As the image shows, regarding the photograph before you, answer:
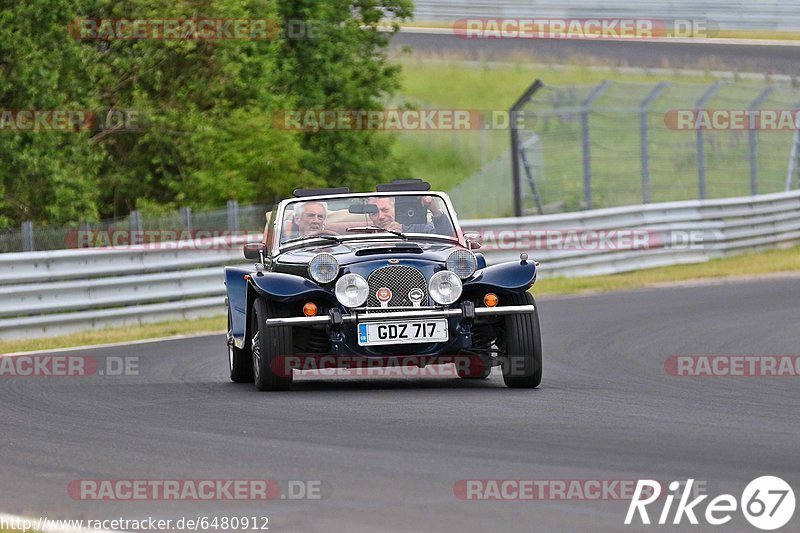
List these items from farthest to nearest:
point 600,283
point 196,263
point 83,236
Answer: point 600,283, point 83,236, point 196,263

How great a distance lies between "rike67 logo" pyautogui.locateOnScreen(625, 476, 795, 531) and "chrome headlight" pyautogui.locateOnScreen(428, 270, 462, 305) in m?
3.95

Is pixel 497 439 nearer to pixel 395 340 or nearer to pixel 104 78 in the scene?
pixel 395 340

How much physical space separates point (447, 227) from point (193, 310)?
763 cm

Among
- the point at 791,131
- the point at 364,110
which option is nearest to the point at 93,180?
the point at 364,110

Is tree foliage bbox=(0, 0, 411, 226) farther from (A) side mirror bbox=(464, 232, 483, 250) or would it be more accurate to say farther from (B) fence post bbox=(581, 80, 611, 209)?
(A) side mirror bbox=(464, 232, 483, 250)

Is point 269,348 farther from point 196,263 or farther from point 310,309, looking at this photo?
point 196,263

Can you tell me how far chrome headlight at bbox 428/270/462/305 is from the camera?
10.1 metres

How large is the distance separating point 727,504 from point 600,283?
1563 cm

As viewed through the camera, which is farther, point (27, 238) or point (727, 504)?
point (27, 238)

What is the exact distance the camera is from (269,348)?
33.1 feet

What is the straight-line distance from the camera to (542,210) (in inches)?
979
